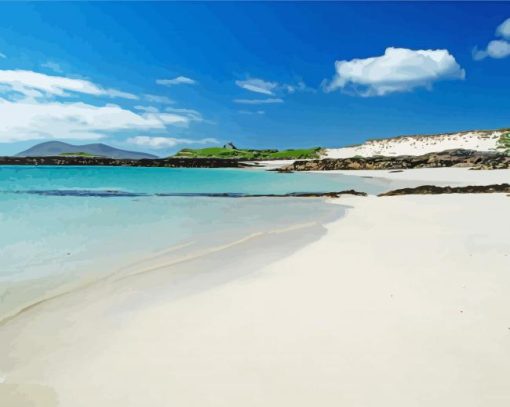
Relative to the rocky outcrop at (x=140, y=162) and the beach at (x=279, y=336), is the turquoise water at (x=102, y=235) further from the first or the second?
the rocky outcrop at (x=140, y=162)

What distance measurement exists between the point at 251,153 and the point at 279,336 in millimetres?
135883

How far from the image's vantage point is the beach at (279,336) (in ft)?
13.2

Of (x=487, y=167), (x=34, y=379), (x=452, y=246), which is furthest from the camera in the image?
(x=487, y=167)

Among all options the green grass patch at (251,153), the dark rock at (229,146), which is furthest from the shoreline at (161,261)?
the dark rock at (229,146)

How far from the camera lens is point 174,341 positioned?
5.10 m

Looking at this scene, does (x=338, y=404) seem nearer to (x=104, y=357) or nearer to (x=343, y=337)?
(x=343, y=337)

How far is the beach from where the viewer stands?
13.2ft

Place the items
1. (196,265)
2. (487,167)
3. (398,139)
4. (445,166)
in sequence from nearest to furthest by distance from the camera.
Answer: (196,265) → (487,167) → (445,166) → (398,139)

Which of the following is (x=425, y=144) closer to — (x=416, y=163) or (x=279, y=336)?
(x=416, y=163)

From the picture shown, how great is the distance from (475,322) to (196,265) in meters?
5.39

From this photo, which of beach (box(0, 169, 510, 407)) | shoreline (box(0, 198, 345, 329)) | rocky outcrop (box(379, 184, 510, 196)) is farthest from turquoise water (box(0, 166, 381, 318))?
rocky outcrop (box(379, 184, 510, 196))

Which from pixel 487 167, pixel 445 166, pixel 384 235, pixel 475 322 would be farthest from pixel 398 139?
pixel 475 322

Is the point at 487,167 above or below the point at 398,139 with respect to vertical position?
below

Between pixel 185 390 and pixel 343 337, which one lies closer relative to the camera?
pixel 185 390
